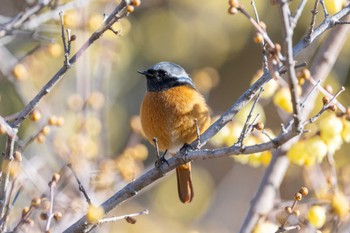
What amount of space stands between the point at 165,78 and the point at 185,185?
0.79 metres

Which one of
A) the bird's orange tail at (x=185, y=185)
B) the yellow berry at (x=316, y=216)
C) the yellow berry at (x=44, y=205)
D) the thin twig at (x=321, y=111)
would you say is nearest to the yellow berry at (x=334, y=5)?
the thin twig at (x=321, y=111)

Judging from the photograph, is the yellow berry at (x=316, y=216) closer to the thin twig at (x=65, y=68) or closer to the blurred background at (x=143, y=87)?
the blurred background at (x=143, y=87)

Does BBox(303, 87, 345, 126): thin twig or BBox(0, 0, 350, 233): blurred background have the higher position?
BBox(303, 87, 345, 126): thin twig

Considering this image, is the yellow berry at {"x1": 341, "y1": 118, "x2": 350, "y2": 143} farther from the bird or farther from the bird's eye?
the bird's eye

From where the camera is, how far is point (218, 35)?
887 cm

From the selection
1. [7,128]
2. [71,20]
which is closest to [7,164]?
[7,128]

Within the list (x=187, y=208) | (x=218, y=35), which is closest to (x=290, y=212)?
(x=187, y=208)

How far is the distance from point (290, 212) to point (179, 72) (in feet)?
6.58

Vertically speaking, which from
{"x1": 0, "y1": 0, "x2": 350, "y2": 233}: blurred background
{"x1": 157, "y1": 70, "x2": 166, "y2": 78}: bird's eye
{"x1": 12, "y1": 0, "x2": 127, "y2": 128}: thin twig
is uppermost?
{"x1": 12, "y1": 0, "x2": 127, "y2": 128}: thin twig

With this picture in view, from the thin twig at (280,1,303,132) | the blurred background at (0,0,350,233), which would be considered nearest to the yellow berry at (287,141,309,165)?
the thin twig at (280,1,303,132)

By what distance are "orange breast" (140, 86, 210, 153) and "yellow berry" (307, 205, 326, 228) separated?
1063 millimetres

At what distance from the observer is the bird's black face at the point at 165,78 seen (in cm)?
472

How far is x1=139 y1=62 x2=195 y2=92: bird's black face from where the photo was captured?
4723 millimetres

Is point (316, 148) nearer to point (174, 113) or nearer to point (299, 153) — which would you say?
point (299, 153)
